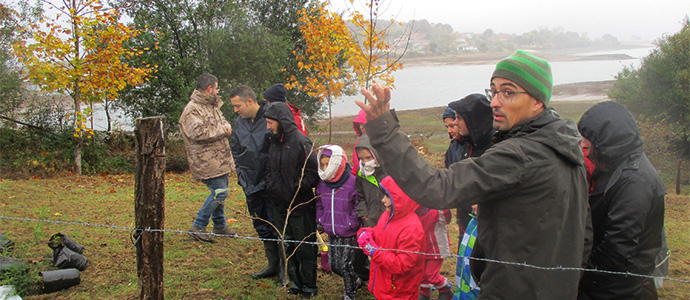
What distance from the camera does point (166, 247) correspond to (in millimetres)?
5766

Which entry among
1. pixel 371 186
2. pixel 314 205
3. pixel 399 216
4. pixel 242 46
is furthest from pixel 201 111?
pixel 242 46

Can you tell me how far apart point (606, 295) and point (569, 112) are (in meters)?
25.0

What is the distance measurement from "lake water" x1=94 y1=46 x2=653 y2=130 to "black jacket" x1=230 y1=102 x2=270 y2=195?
11073 mm

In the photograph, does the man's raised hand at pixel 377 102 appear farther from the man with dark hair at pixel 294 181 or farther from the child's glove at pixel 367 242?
the man with dark hair at pixel 294 181

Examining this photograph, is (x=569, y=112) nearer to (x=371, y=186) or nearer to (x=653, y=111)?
(x=653, y=111)

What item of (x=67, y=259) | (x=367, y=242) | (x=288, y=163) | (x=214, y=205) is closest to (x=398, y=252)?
(x=367, y=242)

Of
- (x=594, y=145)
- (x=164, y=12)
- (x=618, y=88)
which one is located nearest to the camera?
(x=594, y=145)

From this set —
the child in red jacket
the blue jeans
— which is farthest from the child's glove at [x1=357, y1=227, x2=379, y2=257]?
the blue jeans

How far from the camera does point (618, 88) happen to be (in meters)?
17.3

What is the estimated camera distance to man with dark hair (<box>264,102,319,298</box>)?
4348 mm

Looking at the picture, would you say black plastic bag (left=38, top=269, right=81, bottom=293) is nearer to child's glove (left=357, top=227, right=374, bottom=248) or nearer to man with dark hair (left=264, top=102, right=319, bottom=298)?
man with dark hair (left=264, top=102, right=319, bottom=298)

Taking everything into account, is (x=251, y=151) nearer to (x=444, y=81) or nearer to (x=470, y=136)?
(x=470, y=136)

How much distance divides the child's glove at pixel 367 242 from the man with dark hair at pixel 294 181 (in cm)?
78

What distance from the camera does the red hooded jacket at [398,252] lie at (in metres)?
3.55
